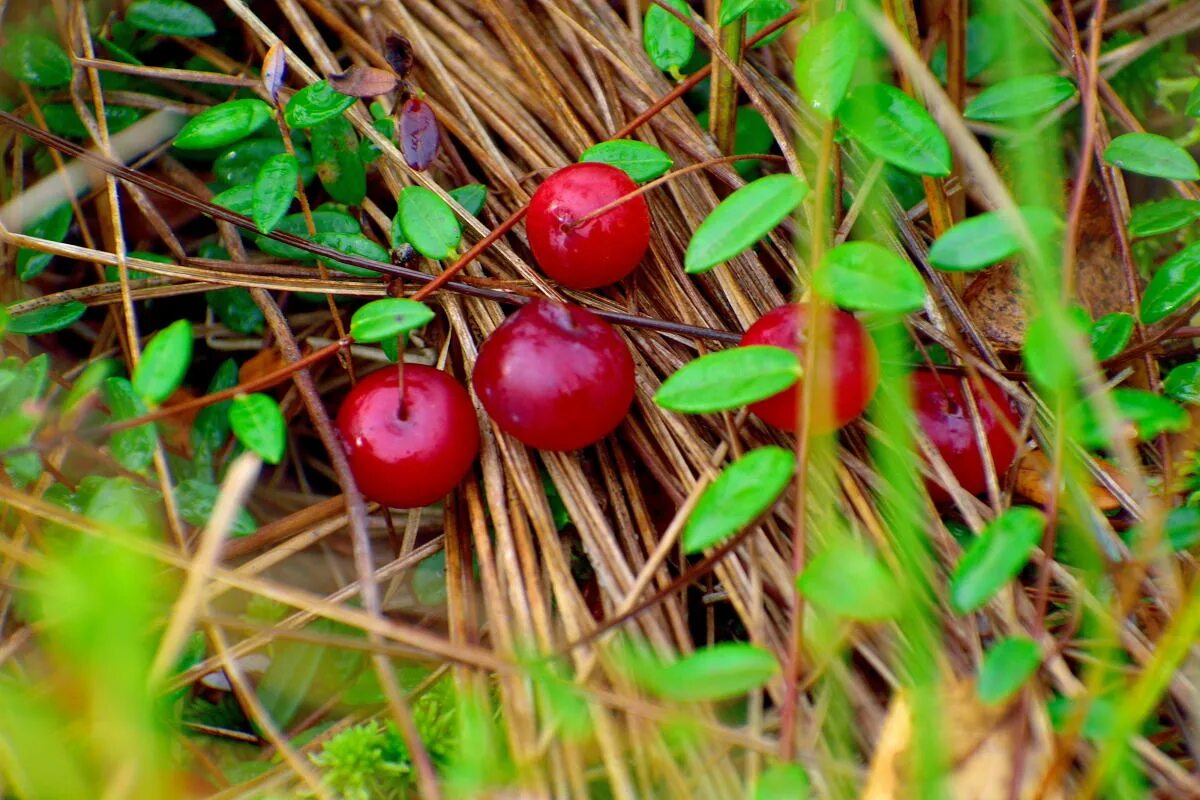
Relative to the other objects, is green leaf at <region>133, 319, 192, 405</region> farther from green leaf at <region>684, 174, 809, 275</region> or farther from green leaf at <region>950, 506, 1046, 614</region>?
green leaf at <region>950, 506, 1046, 614</region>

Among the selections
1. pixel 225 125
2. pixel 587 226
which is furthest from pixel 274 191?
pixel 587 226

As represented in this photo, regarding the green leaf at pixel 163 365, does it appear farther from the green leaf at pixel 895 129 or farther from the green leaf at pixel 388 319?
the green leaf at pixel 895 129

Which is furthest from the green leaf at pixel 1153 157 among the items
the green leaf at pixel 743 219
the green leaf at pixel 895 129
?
the green leaf at pixel 743 219

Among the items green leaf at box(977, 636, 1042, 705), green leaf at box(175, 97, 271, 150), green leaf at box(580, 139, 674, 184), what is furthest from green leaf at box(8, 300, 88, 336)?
green leaf at box(977, 636, 1042, 705)

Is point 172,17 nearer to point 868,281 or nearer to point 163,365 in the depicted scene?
point 163,365

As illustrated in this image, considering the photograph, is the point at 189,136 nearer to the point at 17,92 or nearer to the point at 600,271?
the point at 17,92

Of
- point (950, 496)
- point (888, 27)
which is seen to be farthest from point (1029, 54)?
point (950, 496)

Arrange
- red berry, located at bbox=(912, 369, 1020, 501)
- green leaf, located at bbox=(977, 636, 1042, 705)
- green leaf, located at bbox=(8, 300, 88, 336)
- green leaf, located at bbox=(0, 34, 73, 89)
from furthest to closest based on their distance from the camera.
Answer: green leaf, located at bbox=(0, 34, 73, 89), green leaf, located at bbox=(8, 300, 88, 336), red berry, located at bbox=(912, 369, 1020, 501), green leaf, located at bbox=(977, 636, 1042, 705)
